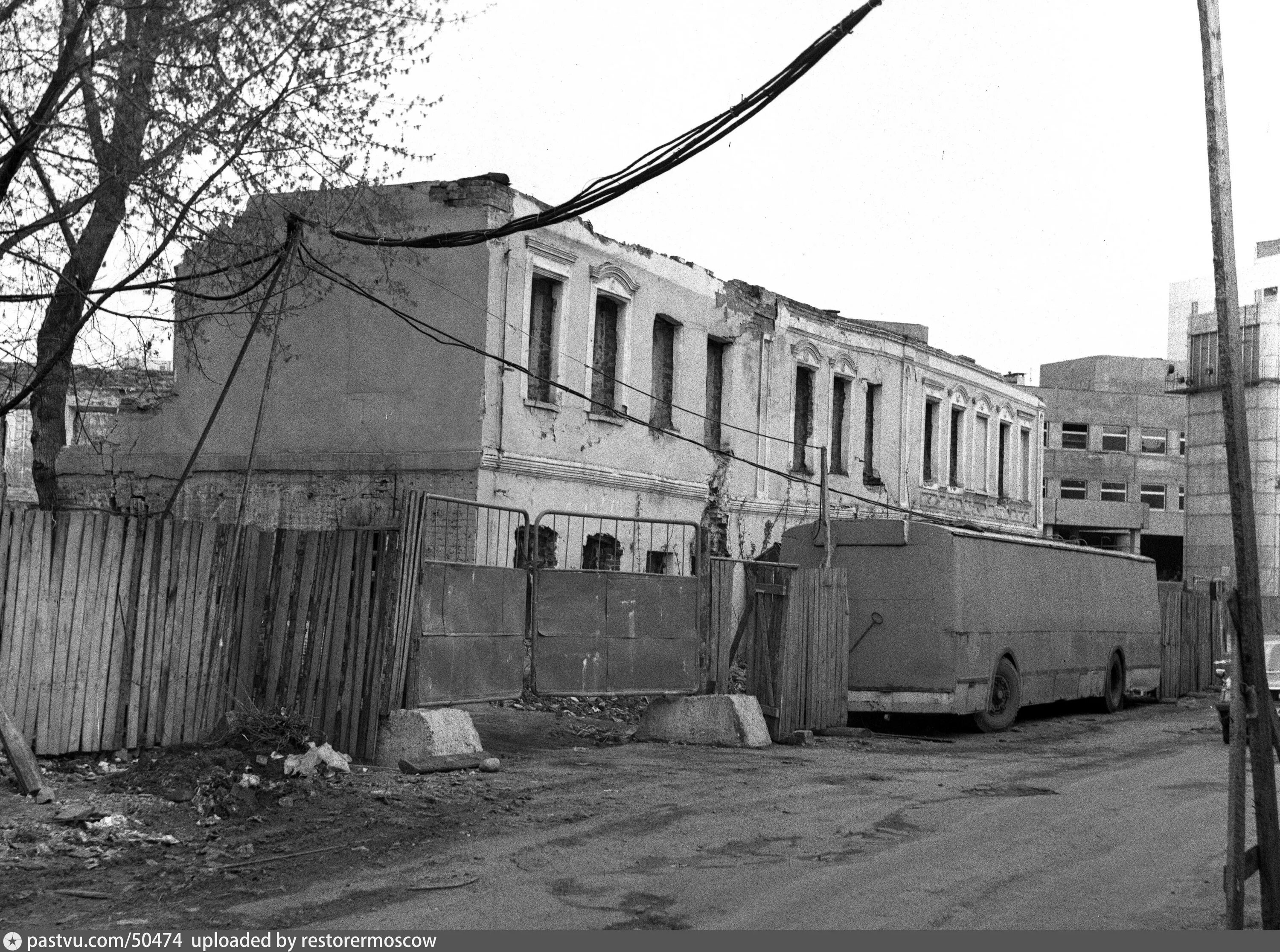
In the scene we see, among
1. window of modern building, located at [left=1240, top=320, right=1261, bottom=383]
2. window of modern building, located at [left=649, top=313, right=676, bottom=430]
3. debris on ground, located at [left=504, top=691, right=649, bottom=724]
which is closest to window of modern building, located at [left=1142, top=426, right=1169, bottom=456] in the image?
window of modern building, located at [left=1240, top=320, right=1261, bottom=383]

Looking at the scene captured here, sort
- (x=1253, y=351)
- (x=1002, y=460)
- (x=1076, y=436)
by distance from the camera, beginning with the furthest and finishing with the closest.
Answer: (x=1076, y=436) → (x=1253, y=351) → (x=1002, y=460)

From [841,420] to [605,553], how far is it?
30.0 feet

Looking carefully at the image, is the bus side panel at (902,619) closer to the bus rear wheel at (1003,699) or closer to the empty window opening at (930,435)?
the bus rear wheel at (1003,699)

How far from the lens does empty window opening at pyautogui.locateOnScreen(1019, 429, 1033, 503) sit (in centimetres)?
3931

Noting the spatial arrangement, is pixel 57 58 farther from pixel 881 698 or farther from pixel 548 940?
pixel 881 698

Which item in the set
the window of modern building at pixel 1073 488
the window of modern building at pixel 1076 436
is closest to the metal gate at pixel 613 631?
the window of modern building at pixel 1073 488

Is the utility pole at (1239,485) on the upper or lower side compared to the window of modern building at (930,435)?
lower

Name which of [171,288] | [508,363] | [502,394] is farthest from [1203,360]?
[171,288]

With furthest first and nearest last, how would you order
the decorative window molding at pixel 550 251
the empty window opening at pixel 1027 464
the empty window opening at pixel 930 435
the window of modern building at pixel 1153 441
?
the window of modern building at pixel 1153 441 → the empty window opening at pixel 1027 464 → the empty window opening at pixel 930 435 → the decorative window molding at pixel 550 251

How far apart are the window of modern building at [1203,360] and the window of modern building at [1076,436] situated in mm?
19348

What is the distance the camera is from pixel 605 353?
907 inches

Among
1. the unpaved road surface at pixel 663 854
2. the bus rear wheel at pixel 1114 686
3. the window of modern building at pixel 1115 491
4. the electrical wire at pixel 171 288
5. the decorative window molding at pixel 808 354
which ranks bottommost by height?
the unpaved road surface at pixel 663 854

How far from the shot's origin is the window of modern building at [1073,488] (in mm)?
72375

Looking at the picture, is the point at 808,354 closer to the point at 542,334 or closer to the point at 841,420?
the point at 841,420
